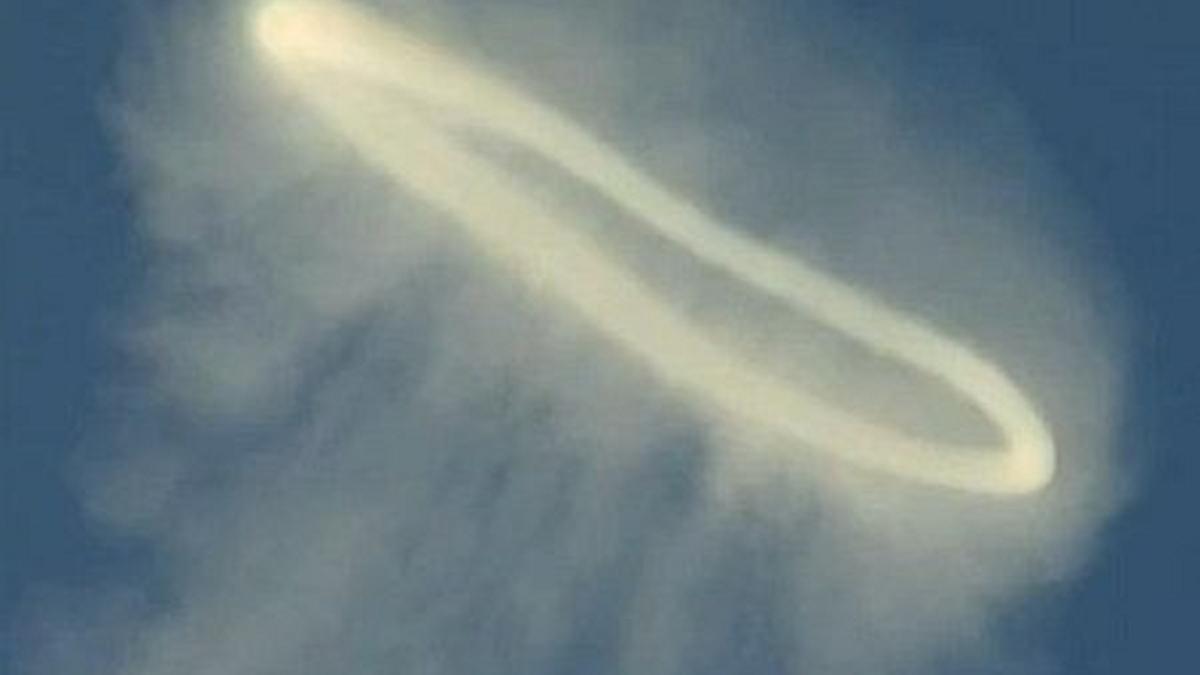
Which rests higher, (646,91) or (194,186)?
(646,91)

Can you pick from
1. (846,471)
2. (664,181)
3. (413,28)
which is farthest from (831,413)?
(413,28)

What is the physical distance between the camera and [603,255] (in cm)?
611

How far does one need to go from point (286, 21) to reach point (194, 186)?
0.33 metres

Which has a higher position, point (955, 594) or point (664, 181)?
point (664, 181)

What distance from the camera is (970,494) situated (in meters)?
6.16

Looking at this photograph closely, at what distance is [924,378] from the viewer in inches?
242

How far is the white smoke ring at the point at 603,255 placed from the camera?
6066 mm

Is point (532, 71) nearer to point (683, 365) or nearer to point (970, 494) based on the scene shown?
point (683, 365)

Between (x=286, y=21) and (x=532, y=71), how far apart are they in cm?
42

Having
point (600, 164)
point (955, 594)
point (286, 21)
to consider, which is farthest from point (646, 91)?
point (955, 594)

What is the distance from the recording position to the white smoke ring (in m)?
6.07

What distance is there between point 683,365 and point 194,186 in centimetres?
87

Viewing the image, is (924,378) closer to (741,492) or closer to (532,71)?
(741,492)

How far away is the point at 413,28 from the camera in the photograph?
606 cm
